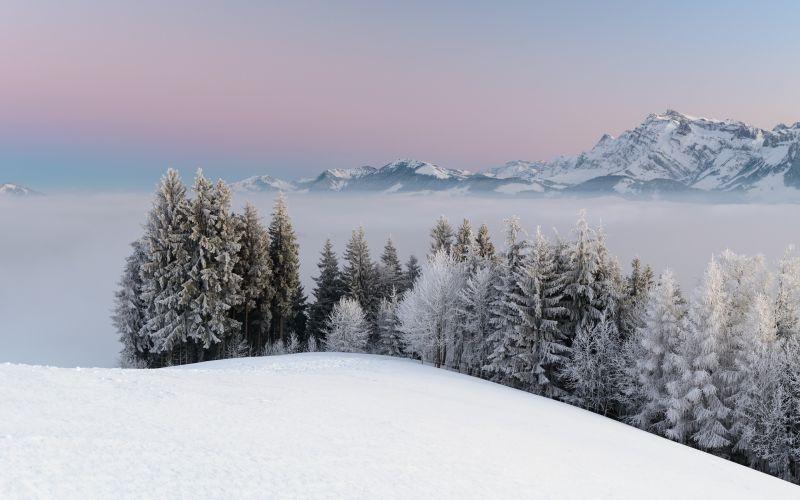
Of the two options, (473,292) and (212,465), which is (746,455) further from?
(212,465)

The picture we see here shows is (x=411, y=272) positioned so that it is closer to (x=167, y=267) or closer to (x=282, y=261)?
(x=282, y=261)

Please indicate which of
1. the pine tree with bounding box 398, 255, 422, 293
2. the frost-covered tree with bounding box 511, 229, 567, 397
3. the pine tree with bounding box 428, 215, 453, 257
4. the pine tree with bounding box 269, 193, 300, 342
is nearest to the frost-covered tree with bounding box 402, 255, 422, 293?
the pine tree with bounding box 398, 255, 422, 293

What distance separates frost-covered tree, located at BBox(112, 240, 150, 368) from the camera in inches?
1629

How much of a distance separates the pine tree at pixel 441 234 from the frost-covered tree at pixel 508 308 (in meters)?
22.2

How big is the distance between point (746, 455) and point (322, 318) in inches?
1642

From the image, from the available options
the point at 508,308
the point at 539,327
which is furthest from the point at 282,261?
the point at 539,327

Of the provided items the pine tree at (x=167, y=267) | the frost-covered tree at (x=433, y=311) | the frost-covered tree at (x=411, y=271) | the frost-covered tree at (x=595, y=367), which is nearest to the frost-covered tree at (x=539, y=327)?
the frost-covered tree at (x=595, y=367)

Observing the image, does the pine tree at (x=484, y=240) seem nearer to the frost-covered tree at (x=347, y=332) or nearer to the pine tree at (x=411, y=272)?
the pine tree at (x=411, y=272)

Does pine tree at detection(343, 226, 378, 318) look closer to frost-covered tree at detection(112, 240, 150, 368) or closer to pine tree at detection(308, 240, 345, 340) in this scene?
pine tree at detection(308, 240, 345, 340)

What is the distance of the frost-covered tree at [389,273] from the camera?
60178mm

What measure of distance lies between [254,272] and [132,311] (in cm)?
1068

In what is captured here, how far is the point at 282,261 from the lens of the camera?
48062 mm

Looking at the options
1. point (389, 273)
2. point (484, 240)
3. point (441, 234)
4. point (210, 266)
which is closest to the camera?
point (210, 266)

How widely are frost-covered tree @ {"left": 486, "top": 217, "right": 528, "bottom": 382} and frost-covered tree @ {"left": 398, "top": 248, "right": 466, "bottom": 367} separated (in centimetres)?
367
